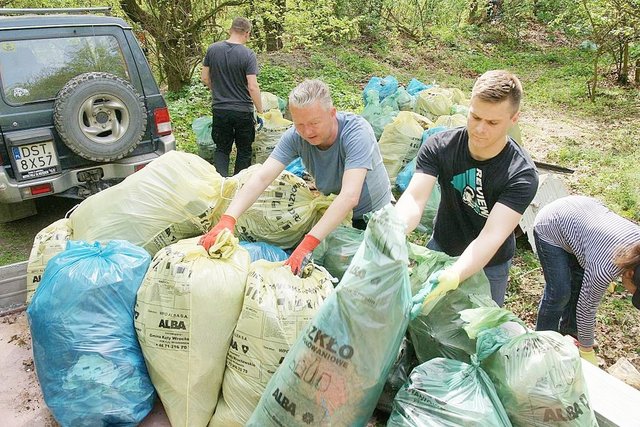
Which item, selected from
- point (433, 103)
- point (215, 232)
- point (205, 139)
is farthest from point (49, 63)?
point (433, 103)

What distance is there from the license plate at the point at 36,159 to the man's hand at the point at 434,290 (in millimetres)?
2951

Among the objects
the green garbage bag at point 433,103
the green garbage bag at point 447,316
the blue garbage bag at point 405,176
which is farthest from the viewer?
the green garbage bag at point 433,103

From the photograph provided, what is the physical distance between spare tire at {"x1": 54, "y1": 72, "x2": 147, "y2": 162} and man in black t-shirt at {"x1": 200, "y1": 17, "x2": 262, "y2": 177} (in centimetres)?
98

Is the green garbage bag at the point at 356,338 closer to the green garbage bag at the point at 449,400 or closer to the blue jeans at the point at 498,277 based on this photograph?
the green garbage bag at the point at 449,400

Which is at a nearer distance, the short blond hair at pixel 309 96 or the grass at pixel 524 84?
the short blond hair at pixel 309 96

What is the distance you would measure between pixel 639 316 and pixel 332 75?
662 cm

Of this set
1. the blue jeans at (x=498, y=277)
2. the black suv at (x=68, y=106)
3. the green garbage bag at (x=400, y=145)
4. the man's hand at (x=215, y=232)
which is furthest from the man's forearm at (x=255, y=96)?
the blue jeans at (x=498, y=277)

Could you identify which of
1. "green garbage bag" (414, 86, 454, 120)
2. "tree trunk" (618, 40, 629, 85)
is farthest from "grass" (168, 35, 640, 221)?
"green garbage bag" (414, 86, 454, 120)

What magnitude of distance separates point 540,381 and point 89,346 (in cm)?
160

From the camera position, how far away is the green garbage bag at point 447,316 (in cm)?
183

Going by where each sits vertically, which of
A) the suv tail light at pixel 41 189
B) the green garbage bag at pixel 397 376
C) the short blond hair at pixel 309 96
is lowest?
the green garbage bag at pixel 397 376

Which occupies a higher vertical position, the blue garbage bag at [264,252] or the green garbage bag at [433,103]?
the green garbage bag at [433,103]

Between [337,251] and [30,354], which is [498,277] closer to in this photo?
[337,251]

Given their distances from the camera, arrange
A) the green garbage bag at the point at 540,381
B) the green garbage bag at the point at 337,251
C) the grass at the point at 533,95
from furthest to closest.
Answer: the grass at the point at 533,95, the green garbage bag at the point at 337,251, the green garbage bag at the point at 540,381
